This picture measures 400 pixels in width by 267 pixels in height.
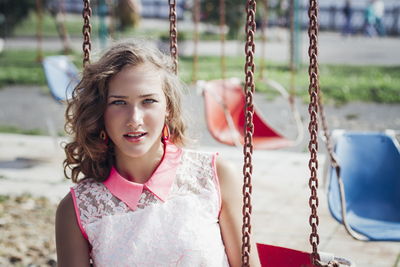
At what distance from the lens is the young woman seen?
5.74ft

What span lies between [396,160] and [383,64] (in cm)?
970

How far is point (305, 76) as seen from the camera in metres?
11.4

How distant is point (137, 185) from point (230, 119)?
3.46 metres

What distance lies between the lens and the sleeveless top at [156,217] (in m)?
1.74

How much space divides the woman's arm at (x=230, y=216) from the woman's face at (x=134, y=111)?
25cm

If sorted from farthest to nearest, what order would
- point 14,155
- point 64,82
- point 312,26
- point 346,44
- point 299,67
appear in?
point 346,44 → point 299,67 → point 64,82 → point 14,155 → point 312,26

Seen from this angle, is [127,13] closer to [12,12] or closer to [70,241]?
[12,12]

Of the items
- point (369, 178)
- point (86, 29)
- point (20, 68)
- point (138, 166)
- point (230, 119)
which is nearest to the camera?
point (138, 166)

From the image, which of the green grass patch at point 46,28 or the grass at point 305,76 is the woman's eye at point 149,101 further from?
the green grass patch at point 46,28

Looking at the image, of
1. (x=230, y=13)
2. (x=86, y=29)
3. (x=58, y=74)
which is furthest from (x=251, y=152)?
(x=230, y=13)

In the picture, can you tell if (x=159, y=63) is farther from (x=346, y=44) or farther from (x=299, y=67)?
(x=346, y=44)

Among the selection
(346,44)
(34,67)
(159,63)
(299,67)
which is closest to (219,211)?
(159,63)

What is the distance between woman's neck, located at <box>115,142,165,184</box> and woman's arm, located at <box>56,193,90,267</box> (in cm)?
19

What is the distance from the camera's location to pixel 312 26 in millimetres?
1928
